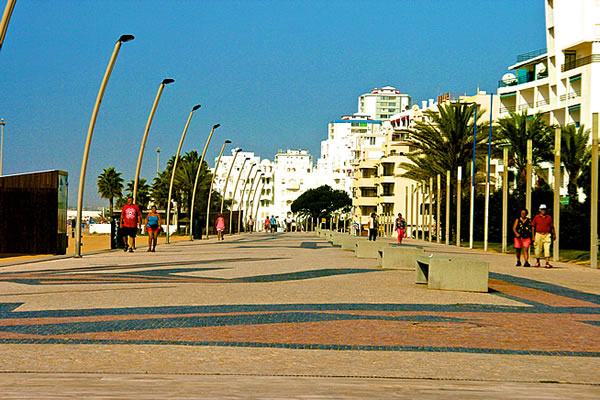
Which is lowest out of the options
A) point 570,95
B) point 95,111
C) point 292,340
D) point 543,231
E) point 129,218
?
point 292,340

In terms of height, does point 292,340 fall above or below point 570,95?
below

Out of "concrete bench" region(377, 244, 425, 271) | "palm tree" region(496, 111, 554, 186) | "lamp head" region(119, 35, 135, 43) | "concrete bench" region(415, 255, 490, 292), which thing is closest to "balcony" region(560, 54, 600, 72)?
"palm tree" region(496, 111, 554, 186)

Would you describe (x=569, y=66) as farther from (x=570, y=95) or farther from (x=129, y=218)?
(x=129, y=218)

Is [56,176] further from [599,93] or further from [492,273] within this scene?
[599,93]

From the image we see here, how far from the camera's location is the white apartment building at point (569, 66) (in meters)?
68.2

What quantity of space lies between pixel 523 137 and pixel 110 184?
82.3 meters

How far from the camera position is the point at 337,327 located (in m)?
9.31

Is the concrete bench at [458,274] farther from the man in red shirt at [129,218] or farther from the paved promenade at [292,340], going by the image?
the man in red shirt at [129,218]

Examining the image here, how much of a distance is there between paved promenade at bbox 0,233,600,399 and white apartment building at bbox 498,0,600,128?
56199 millimetres

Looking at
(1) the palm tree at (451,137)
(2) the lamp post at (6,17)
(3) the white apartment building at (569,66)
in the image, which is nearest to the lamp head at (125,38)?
(2) the lamp post at (6,17)

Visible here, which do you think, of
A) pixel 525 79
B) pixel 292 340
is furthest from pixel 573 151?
pixel 292 340

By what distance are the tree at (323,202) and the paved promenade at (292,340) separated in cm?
14217

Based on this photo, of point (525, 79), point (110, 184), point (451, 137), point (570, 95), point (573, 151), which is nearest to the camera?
point (451, 137)

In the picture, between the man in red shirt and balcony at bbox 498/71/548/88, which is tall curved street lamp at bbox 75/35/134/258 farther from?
balcony at bbox 498/71/548/88
